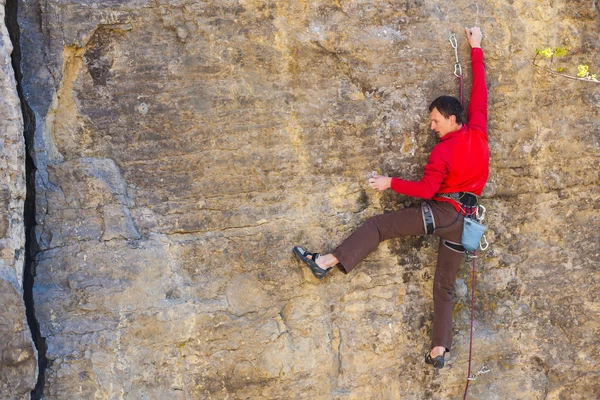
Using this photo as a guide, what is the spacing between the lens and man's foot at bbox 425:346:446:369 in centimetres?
484

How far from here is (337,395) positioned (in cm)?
491

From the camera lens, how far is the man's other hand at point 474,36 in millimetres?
4891

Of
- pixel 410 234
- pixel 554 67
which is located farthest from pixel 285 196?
pixel 554 67

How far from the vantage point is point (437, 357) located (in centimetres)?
484

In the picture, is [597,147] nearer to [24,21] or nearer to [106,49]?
[106,49]

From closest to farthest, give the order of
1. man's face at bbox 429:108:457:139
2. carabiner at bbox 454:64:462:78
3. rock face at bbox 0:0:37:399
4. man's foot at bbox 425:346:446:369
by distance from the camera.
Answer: rock face at bbox 0:0:37:399
man's face at bbox 429:108:457:139
man's foot at bbox 425:346:446:369
carabiner at bbox 454:64:462:78

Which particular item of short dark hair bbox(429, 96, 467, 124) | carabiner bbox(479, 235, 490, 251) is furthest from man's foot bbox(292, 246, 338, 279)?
short dark hair bbox(429, 96, 467, 124)

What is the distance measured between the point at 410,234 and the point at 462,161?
0.59 meters

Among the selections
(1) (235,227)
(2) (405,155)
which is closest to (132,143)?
(1) (235,227)

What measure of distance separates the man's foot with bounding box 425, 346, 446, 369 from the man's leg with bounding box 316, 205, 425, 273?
0.79 meters

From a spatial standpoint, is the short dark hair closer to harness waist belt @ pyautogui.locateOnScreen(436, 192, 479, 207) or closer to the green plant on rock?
harness waist belt @ pyautogui.locateOnScreen(436, 192, 479, 207)

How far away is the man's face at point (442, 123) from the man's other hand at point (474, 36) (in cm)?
57

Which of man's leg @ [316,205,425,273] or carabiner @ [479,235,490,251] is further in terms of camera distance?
carabiner @ [479,235,490,251]

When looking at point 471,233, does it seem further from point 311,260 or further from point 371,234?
point 311,260
